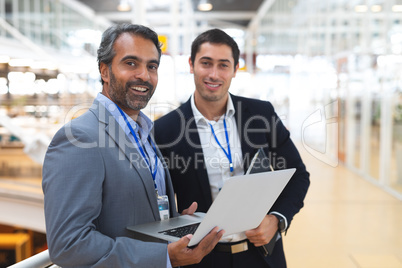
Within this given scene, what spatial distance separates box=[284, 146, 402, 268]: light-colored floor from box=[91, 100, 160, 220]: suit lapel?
10.2ft

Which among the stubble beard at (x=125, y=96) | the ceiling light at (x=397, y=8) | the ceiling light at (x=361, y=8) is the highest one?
the ceiling light at (x=361, y=8)

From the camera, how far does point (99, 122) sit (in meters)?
1.32

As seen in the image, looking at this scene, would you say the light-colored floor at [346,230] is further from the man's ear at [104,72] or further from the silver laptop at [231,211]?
the man's ear at [104,72]

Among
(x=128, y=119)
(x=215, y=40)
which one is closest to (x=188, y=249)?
(x=128, y=119)

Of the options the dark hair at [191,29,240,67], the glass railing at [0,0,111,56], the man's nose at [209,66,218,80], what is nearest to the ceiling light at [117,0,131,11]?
the glass railing at [0,0,111,56]

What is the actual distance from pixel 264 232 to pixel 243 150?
437mm

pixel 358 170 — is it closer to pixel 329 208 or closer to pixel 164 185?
pixel 329 208

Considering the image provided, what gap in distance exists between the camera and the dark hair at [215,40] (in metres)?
2.05

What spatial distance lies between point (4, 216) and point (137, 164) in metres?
8.06

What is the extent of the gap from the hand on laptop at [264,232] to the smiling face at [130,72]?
72 centimetres

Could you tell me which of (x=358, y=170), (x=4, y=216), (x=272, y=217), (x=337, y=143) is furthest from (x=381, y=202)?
→ (x=4, y=216)

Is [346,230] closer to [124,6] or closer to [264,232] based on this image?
[264,232]

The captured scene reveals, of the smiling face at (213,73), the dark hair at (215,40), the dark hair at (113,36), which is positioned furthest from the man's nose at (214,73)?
the dark hair at (113,36)

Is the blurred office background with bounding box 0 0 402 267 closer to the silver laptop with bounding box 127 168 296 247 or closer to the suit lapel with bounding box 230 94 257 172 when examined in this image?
the suit lapel with bounding box 230 94 257 172
